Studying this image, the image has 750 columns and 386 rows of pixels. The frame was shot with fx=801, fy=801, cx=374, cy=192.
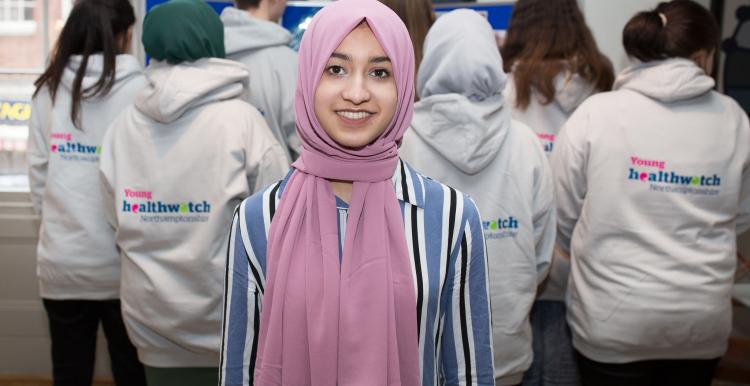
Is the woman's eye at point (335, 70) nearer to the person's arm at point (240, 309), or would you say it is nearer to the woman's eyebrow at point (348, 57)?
the woman's eyebrow at point (348, 57)

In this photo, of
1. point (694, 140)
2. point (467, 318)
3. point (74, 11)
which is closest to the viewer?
point (467, 318)

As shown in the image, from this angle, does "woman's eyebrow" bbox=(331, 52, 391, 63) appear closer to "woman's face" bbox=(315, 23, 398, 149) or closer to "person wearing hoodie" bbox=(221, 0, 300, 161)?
"woman's face" bbox=(315, 23, 398, 149)

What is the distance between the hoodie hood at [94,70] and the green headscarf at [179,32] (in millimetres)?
Result: 337

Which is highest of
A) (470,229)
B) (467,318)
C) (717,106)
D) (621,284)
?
(717,106)

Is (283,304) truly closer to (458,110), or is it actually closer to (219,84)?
(458,110)

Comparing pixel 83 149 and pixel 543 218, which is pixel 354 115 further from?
pixel 83 149

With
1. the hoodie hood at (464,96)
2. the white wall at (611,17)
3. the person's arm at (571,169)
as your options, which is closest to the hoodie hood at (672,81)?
the person's arm at (571,169)

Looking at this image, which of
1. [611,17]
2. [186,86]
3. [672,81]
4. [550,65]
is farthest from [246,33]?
[611,17]

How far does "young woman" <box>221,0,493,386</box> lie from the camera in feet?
4.13

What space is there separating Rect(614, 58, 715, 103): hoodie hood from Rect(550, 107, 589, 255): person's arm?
0.62 ft

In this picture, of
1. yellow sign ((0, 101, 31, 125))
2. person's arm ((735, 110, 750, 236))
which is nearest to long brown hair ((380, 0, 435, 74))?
person's arm ((735, 110, 750, 236))

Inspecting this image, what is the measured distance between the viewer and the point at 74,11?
2.67m

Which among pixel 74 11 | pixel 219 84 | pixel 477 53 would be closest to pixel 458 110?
pixel 477 53

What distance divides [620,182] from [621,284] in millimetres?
295
